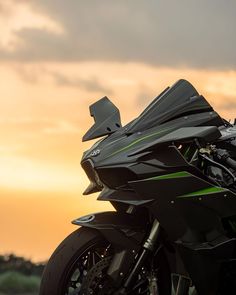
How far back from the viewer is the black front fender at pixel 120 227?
6.37m

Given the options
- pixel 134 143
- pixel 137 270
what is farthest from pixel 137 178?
pixel 137 270

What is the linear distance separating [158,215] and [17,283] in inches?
207

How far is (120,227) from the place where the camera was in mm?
6402

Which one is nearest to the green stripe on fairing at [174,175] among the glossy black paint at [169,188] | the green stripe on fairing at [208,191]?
the glossy black paint at [169,188]

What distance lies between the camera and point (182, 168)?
6.31m

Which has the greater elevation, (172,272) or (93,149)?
(93,149)

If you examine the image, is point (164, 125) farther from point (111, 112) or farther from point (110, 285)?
point (110, 285)

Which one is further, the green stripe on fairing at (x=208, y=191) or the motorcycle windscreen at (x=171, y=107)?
the motorcycle windscreen at (x=171, y=107)

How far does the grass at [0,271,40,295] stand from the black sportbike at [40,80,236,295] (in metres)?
4.24

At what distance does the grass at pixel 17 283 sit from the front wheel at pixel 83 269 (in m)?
4.13

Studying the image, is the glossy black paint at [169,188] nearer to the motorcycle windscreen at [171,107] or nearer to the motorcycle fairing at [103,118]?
the motorcycle windscreen at [171,107]

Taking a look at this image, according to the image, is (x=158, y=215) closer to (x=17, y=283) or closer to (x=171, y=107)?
(x=171, y=107)

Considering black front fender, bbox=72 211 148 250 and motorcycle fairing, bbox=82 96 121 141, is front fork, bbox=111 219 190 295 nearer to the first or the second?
black front fender, bbox=72 211 148 250

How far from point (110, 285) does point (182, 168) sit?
3.42 ft
